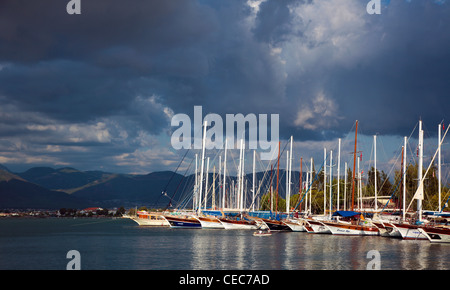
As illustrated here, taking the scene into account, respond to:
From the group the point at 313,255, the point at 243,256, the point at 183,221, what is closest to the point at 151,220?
the point at 183,221

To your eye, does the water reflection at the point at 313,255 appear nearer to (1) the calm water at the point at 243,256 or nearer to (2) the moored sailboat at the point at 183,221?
(1) the calm water at the point at 243,256

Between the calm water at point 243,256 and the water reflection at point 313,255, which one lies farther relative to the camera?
the calm water at point 243,256

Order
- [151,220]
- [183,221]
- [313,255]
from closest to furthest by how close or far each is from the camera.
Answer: [313,255] < [183,221] < [151,220]

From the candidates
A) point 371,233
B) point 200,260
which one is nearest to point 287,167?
point 371,233

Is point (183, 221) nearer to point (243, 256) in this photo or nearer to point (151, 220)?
point (151, 220)

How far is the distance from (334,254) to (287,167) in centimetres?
6006

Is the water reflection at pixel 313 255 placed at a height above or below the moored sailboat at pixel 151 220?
above

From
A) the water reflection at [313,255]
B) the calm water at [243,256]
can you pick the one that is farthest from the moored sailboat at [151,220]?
the water reflection at [313,255]

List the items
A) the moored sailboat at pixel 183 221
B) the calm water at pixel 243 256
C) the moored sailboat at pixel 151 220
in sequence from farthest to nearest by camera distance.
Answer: the moored sailboat at pixel 151 220, the moored sailboat at pixel 183 221, the calm water at pixel 243 256

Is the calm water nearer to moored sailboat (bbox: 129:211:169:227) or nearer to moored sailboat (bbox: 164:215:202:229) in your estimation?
moored sailboat (bbox: 164:215:202:229)

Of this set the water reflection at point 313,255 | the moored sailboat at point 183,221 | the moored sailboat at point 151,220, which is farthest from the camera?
the moored sailboat at point 151,220

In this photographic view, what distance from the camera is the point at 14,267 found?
191 ft

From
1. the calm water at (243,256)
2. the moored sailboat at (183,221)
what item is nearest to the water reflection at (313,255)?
the calm water at (243,256)
